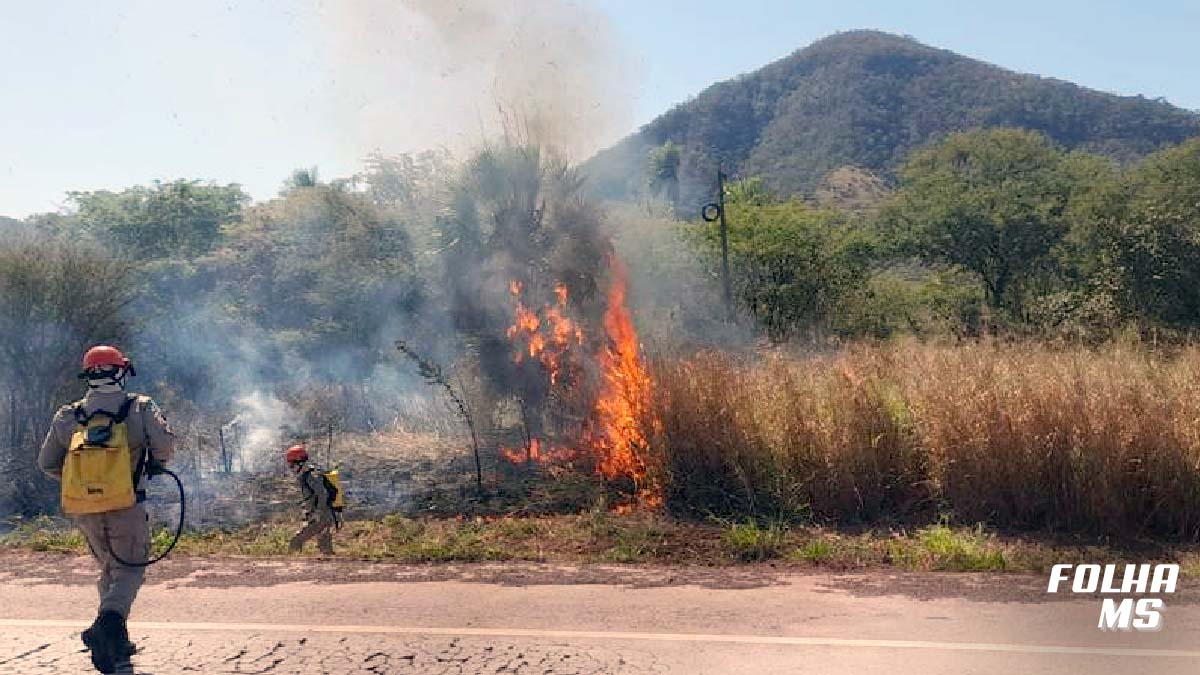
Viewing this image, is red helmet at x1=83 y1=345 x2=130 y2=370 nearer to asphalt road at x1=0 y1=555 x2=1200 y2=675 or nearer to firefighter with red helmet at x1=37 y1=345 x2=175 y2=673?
firefighter with red helmet at x1=37 y1=345 x2=175 y2=673

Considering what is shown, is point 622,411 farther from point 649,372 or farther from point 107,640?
point 107,640

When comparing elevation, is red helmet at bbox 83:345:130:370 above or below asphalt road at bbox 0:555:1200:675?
above

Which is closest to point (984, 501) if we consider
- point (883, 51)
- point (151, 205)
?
point (151, 205)

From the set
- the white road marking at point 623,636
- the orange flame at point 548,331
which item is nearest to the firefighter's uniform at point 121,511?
the white road marking at point 623,636

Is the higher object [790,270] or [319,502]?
[790,270]

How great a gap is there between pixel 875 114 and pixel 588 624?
93.7m

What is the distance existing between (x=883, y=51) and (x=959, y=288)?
86.3m

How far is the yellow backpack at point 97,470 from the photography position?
526 centimetres

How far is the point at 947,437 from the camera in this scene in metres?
8.57

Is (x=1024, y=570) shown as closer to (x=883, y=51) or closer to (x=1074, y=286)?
(x=1074, y=286)

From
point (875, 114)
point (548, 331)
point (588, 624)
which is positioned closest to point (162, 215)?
point (548, 331)

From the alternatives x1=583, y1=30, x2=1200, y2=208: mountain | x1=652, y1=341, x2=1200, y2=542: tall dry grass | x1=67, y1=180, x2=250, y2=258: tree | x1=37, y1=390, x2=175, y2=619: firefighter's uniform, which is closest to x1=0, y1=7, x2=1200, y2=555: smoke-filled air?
x1=652, y1=341, x2=1200, y2=542: tall dry grass

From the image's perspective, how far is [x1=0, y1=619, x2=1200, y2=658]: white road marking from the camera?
5270 millimetres

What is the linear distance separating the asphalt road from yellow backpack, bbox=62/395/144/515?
104cm
